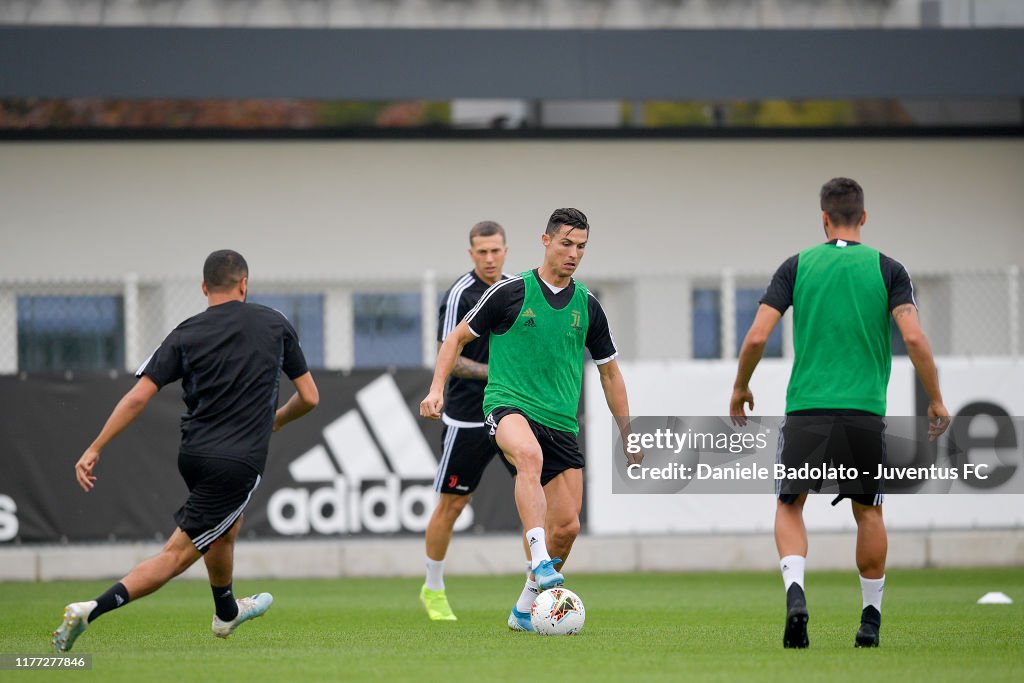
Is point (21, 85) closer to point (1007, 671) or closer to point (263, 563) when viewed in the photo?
point (263, 563)

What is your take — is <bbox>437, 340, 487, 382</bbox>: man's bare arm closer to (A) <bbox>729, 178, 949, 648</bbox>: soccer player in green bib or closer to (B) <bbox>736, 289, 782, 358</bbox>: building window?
(A) <bbox>729, 178, 949, 648</bbox>: soccer player in green bib

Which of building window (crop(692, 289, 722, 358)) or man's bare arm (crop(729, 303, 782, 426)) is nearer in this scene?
man's bare arm (crop(729, 303, 782, 426))

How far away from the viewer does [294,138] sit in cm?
1722

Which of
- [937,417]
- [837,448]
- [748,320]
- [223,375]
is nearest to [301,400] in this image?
[223,375]

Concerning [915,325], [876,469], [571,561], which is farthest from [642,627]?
[571,561]

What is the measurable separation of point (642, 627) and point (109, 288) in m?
8.75

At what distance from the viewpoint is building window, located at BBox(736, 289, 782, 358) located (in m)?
16.9

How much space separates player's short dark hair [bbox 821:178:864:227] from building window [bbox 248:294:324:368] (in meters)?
9.73

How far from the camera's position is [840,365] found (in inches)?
295

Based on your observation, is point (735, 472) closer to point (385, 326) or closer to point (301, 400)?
point (385, 326)

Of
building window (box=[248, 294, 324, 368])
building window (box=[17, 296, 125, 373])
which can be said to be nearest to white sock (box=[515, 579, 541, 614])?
building window (box=[248, 294, 324, 368])

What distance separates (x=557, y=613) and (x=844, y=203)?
8.75ft

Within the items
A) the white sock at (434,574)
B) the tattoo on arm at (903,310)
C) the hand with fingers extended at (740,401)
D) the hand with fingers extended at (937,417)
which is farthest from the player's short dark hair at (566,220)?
the white sock at (434,574)

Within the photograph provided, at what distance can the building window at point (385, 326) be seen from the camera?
16.8 m
